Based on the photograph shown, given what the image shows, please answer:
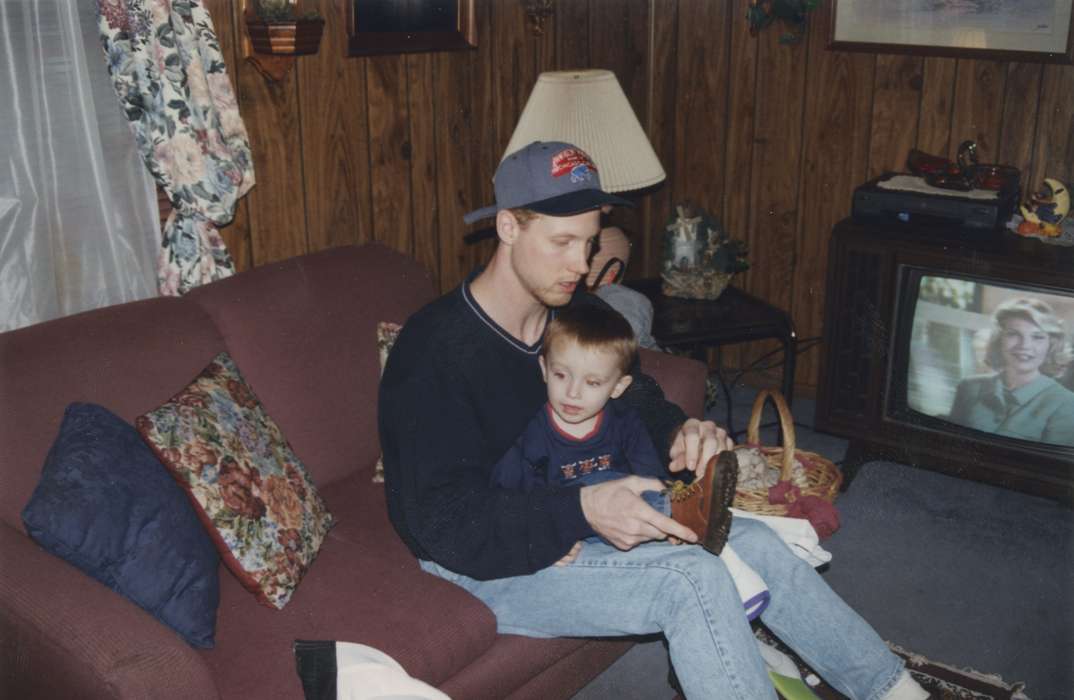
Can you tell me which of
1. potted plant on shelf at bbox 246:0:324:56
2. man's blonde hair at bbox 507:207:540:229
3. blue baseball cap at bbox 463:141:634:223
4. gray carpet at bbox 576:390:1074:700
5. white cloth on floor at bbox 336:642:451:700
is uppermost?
potted plant on shelf at bbox 246:0:324:56

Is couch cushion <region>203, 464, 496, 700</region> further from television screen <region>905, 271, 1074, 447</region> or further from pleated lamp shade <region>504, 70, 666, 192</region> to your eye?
television screen <region>905, 271, 1074, 447</region>

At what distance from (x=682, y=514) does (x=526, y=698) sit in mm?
636

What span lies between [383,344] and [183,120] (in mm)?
693

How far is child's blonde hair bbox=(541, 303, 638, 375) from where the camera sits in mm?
2154

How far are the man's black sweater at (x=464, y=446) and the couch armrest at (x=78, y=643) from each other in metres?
0.49

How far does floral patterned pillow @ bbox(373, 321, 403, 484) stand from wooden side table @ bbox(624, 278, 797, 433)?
0.98m

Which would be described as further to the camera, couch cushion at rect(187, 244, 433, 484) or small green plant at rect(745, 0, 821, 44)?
small green plant at rect(745, 0, 821, 44)

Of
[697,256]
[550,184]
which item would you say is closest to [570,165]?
[550,184]

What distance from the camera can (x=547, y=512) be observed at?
1.92 meters

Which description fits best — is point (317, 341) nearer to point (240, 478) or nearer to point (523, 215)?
point (240, 478)

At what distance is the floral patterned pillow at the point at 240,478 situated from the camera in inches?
78.1

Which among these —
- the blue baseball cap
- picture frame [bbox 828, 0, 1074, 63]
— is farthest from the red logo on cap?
picture frame [bbox 828, 0, 1074, 63]

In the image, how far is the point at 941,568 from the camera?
305cm

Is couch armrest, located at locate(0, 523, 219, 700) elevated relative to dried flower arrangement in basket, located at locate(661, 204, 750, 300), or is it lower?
lower
